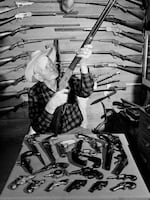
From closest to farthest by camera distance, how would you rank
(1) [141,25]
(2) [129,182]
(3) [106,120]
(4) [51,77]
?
1. (2) [129,182]
2. (4) [51,77]
3. (1) [141,25]
4. (3) [106,120]

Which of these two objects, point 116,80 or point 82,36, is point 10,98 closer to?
point 82,36

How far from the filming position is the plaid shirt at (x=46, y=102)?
1662 mm

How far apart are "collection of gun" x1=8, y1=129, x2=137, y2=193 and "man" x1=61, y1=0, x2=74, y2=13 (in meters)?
1.67

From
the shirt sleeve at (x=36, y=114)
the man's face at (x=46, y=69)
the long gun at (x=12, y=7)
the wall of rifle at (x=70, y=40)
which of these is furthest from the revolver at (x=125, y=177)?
the long gun at (x=12, y=7)

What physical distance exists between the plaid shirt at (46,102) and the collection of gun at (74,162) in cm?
26

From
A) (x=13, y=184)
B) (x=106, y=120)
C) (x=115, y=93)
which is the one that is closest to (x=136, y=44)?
(x=115, y=93)

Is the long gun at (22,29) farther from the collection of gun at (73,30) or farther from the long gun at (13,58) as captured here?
the long gun at (13,58)

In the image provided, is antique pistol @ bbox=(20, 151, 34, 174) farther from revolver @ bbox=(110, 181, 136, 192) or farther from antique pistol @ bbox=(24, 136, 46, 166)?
revolver @ bbox=(110, 181, 136, 192)

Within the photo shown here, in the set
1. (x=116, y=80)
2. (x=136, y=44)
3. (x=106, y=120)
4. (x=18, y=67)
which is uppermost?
(x=136, y=44)

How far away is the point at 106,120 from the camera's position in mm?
2777

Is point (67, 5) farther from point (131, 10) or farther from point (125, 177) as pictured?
point (125, 177)

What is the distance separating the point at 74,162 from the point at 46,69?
0.90 metres

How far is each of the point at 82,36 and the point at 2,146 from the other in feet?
5.66

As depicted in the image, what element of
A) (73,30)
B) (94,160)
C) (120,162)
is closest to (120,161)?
(120,162)
